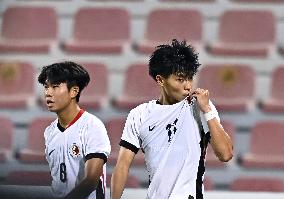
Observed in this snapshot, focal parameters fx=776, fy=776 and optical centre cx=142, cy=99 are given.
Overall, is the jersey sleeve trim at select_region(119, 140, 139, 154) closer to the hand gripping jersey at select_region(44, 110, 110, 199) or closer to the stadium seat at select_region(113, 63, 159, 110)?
the hand gripping jersey at select_region(44, 110, 110, 199)

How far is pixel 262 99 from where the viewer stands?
19.0 ft

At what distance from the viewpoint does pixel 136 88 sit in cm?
582

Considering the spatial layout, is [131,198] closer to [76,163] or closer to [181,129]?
[76,163]

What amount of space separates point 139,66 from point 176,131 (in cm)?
274

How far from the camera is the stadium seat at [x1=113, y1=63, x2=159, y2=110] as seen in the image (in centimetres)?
573

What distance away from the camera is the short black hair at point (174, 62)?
3.15m

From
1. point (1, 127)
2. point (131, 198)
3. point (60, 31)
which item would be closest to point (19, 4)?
point (60, 31)

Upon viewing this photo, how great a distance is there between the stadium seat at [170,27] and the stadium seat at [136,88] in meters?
0.30

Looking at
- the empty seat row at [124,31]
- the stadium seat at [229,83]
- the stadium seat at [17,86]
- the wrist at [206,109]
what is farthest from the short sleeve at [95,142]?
the empty seat row at [124,31]

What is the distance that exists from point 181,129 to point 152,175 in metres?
0.23

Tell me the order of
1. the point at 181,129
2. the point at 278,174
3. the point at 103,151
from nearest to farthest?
1. the point at 181,129
2. the point at 103,151
3. the point at 278,174

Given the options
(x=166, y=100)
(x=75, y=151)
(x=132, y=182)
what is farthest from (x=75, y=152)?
(x=132, y=182)

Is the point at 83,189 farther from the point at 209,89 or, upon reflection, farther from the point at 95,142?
the point at 209,89

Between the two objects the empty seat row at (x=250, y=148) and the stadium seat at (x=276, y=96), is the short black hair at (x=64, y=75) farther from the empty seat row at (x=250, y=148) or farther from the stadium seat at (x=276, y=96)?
the stadium seat at (x=276, y=96)
